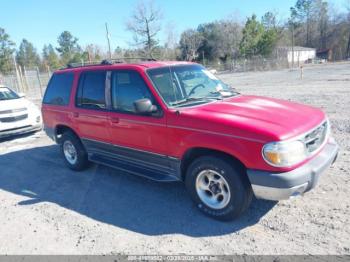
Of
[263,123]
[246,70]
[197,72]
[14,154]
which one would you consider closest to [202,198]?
[263,123]

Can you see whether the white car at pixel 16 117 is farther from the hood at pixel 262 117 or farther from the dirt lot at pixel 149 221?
the hood at pixel 262 117

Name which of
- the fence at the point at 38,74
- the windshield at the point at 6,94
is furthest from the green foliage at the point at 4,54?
the windshield at the point at 6,94

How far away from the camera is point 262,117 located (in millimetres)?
3270

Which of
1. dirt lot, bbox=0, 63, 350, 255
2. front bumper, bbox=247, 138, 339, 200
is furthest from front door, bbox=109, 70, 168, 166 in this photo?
front bumper, bbox=247, 138, 339, 200

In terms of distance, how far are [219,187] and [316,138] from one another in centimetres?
129

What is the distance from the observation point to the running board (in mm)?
3876

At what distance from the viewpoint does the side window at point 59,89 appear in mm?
5410

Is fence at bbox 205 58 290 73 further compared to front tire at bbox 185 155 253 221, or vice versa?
fence at bbox 205 58 290 73

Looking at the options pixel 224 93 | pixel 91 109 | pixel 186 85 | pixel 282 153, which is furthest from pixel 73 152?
pixel 282 153

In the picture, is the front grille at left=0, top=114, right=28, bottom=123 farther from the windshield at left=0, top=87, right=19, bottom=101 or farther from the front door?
the front door

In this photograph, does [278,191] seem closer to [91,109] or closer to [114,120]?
[114,120]

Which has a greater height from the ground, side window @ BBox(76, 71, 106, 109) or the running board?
side window @ BBox(76, 71, 106, 109)

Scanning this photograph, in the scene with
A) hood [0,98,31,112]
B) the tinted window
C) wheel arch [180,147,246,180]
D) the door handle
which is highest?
the tinted window

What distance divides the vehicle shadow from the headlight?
3.09 feet
